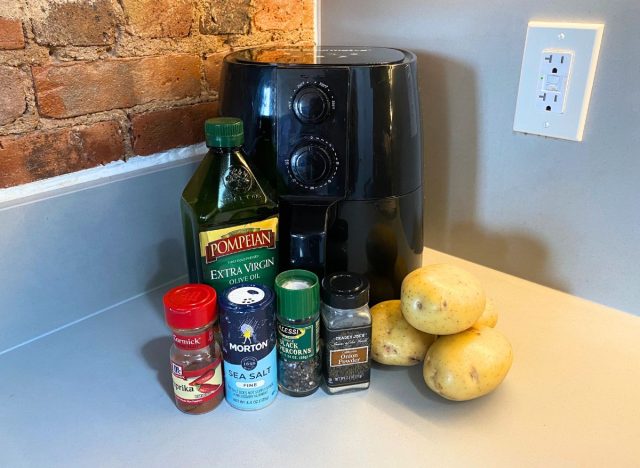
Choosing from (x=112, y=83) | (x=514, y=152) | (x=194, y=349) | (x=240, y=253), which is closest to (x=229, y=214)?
(x=240, y=253)

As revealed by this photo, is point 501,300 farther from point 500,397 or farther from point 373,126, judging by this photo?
point 373,126

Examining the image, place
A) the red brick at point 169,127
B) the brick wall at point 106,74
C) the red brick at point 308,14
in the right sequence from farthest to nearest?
1. the red brick at point 308,14
2. the red brick at point 169,127
3. the brick wall at point 106,74

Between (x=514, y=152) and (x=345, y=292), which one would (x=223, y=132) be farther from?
(x=514, y=152)

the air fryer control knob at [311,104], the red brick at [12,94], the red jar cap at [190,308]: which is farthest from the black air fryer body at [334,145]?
the red brick at [12,94]

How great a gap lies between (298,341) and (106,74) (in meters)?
0.41

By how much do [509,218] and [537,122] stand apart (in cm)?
15

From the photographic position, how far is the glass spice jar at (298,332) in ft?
1.83

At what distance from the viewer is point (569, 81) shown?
2.27ft

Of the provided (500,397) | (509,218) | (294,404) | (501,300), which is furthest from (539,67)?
(294,404)

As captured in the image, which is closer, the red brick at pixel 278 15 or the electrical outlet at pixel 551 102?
the electrical outlet at pixel 551 102

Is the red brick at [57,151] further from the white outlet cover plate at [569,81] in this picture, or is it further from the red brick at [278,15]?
the white outlet cover plate at [569,81]

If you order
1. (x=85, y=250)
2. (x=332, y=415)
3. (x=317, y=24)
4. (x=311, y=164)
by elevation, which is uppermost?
(x=317, y=24)

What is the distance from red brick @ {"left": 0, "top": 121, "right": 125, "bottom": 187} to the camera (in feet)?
2.10

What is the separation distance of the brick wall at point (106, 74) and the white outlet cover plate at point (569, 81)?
1.30 ft
